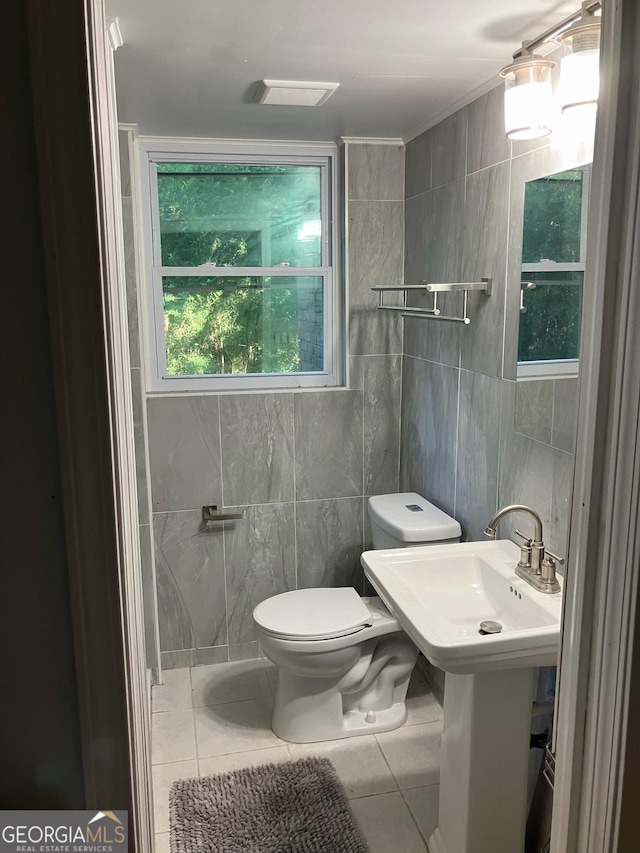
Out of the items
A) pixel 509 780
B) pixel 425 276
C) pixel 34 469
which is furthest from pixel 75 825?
pixel 425 276

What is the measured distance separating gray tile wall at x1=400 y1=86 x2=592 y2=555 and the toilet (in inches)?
8.8

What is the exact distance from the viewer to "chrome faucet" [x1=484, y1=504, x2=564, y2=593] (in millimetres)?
1841

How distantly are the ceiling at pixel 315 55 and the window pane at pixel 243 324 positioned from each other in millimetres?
636

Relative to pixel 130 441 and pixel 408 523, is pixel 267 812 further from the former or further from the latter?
pixel 130 441

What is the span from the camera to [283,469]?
2980 millimetres

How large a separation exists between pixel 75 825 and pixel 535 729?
142cm

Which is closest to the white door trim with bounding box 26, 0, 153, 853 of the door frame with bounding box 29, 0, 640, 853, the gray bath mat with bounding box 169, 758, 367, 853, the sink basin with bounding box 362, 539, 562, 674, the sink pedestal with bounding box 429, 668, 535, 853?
the door frame with bounding box 29, 0, 640, 853

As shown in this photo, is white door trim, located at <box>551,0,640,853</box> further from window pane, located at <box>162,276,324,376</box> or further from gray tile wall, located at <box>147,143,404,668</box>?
window pane, located at <box>162,276,324,376</box>

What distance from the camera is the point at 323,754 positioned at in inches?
96.2

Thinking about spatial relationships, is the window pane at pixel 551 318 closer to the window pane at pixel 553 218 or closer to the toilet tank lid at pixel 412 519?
the window pane at pixel 553 218

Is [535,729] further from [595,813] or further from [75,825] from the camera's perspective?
[75,825]

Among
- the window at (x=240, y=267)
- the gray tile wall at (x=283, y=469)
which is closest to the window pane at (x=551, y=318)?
the gray tile wall at (x=283, y=469)

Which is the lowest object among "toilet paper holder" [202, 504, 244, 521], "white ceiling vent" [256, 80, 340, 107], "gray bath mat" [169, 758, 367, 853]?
"gray bath mat" [169, 758, 367, 853]

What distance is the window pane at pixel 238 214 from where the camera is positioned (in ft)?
9.34
